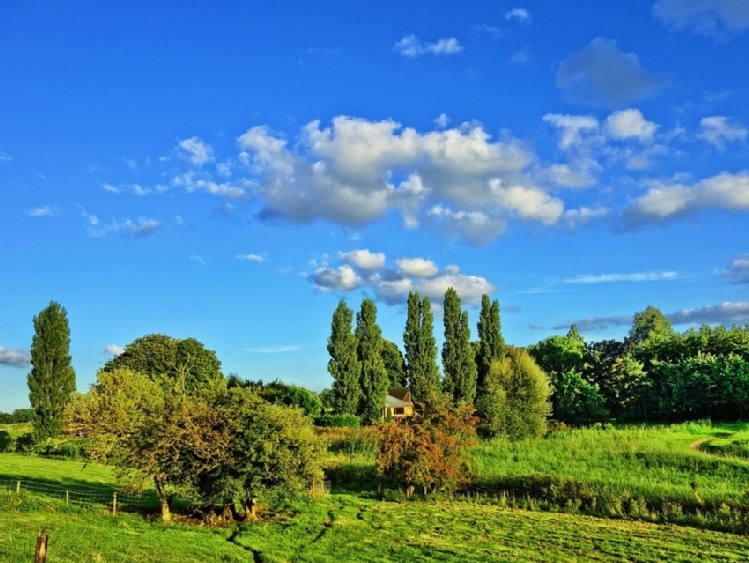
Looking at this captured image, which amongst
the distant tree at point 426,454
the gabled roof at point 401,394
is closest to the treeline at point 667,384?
the gabled roof at point 401,394

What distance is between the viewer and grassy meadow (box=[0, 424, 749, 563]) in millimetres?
18766

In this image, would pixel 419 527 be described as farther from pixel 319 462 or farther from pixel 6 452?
pixel 6 452

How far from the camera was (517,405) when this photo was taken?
57.3m

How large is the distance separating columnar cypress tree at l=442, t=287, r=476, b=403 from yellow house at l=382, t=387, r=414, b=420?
1115 cm

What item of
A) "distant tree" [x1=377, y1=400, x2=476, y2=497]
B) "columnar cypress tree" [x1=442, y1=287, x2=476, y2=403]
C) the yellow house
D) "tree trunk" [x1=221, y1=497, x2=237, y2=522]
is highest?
"columnar cypress tree" [x1=442, y1=287, x2=476, y2=403]

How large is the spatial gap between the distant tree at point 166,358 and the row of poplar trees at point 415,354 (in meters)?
22.7

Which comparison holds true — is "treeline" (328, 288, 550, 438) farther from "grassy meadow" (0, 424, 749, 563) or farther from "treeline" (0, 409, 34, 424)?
"treeline" (0, 409, 34, 424)

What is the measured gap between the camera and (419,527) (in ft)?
78.5

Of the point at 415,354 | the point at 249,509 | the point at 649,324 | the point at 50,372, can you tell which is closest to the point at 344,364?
the point at 415,354

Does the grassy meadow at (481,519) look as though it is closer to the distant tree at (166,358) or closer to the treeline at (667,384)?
the treeline at (667,384)

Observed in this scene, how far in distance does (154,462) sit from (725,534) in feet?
78.0

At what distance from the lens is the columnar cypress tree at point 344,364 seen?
6469 centimetres

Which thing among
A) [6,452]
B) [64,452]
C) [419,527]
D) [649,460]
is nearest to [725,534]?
[419,527]

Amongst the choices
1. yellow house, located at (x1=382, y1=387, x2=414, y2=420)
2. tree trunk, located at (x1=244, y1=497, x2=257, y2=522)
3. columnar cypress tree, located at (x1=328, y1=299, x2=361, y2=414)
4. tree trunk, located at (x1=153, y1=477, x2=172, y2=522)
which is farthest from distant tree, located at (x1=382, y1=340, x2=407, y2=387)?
tree trunk, located at (x1=153, y1=477, x2=172, y2=522)
